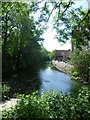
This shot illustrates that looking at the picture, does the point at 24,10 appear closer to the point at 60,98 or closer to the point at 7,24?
the point at 60,98

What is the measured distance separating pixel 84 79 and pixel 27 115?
32.8 ft

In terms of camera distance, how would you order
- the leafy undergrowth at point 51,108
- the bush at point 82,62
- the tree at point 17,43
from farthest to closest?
the tree at point 17,43 < the bush at point 82,62 < the leafy undergrowth at point 51,108

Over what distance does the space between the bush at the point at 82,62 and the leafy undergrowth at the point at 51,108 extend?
29.3 feet

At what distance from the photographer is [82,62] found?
1203 centimetres

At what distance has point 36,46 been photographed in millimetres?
22406

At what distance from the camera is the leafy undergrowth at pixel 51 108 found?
2840 millimetres

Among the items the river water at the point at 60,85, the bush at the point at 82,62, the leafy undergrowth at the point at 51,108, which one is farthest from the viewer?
the bush at the point at 82,62

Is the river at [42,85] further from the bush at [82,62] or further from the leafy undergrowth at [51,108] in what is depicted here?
the leafy undergrowth at [51,108]

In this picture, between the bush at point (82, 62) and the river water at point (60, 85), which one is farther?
the bush at point (82, 62)

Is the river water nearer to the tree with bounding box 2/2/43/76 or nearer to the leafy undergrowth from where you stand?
the leafy undergrowth

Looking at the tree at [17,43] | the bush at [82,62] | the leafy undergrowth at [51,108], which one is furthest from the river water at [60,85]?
the tree at [17,43]

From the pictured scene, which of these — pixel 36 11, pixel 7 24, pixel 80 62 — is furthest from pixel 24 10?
pixel 7 24

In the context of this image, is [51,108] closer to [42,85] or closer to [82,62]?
[42,85]

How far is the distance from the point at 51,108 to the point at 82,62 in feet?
31.0
